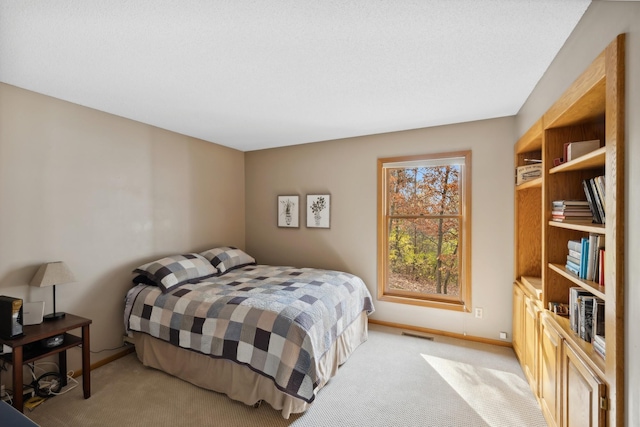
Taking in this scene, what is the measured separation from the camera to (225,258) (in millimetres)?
3756

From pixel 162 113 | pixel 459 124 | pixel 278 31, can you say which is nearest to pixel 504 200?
pixel 459 124

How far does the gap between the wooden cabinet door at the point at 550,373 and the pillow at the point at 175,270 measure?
3097 millimetres

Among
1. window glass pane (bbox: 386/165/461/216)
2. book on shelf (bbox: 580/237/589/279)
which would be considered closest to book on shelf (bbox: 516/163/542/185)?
window glass pane (bbox: 386/165/461/216)

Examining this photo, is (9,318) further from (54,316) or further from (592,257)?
(592,257)

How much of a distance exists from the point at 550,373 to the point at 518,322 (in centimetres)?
105

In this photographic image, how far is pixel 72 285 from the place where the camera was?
8.80 ft

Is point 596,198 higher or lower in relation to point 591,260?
higher

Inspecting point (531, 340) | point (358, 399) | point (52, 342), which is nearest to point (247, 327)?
point (358, 399)

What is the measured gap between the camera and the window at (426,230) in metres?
3.46

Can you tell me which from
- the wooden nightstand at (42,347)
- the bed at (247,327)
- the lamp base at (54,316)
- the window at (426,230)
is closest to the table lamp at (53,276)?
the lamp base at (54,316)

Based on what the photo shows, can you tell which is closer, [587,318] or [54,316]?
[587,318]

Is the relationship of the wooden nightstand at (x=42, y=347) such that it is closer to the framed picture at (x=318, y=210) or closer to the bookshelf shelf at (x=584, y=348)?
the framed picture at (x=318, y=210)

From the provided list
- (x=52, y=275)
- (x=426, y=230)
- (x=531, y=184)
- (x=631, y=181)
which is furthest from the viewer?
Answer: (x=426, y=230)

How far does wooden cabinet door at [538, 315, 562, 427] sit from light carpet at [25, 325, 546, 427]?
0.56 ft
